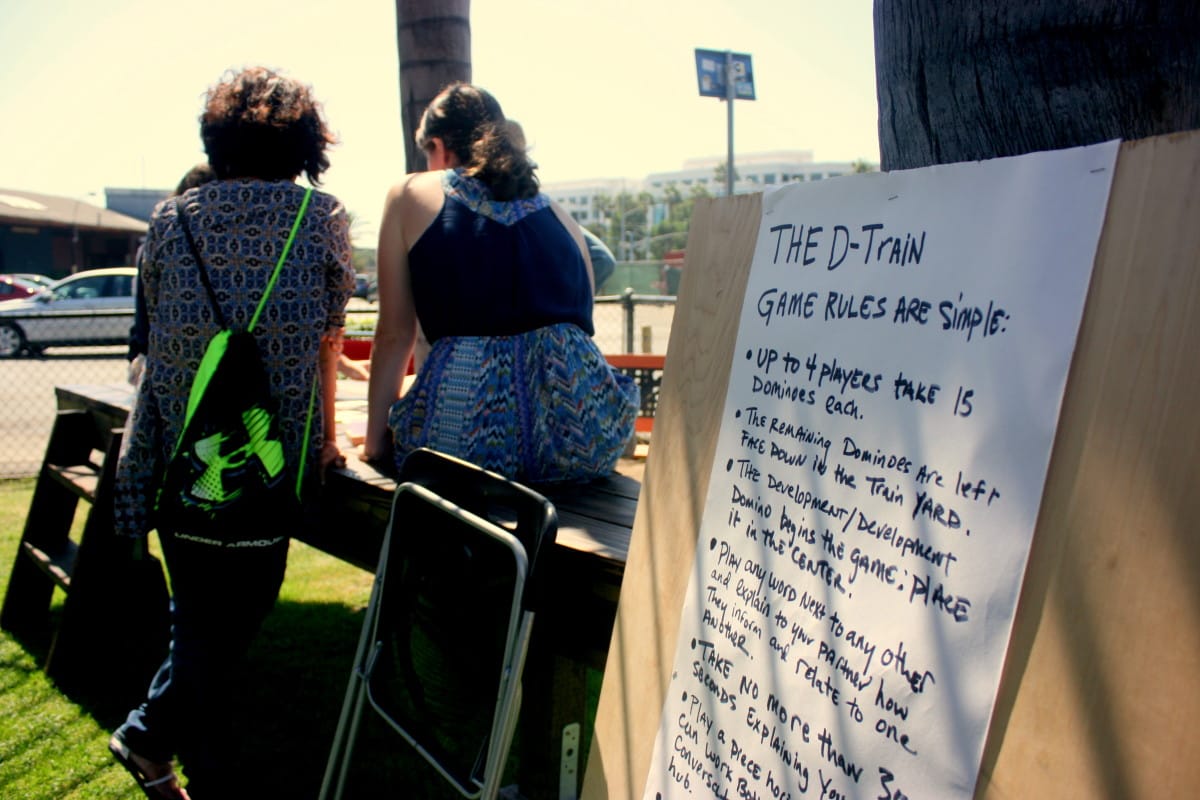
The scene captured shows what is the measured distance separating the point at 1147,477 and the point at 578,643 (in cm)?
140

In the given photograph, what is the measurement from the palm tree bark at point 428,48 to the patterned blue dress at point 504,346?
1.59 metres

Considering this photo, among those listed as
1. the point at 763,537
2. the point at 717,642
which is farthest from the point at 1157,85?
the point at 717,642

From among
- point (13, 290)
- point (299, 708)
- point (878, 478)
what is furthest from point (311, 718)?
point (13, 290)

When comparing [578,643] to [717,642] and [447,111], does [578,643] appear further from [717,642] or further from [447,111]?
[447,111]

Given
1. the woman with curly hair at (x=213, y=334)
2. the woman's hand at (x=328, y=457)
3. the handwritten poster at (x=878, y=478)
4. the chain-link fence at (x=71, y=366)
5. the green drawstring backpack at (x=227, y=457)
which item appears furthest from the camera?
the chain-link fence at (x=71, y=366)

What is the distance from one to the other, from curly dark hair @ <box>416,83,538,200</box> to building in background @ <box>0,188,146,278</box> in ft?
114

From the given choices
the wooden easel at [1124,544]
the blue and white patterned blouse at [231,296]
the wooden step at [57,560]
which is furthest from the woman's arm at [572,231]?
the wooden step at [57,560]

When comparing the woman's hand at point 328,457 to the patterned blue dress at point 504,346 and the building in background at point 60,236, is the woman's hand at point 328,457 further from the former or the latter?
the building in background at point 60,236

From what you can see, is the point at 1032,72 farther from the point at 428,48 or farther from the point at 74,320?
the point at 74,320

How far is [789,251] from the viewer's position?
146 centimetres

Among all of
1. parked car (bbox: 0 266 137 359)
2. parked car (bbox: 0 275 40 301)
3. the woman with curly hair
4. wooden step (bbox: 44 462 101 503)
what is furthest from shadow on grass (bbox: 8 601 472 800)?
parked car (bbox: 0 275 40 301)

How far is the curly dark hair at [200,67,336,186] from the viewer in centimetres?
255

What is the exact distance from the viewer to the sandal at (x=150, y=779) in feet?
8.61

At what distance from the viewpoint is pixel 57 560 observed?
4.07 metres
